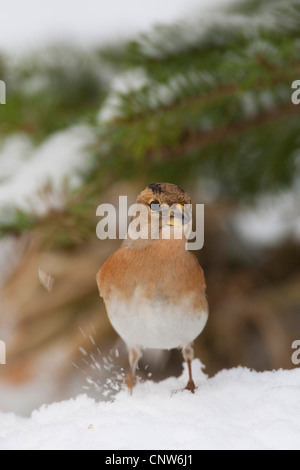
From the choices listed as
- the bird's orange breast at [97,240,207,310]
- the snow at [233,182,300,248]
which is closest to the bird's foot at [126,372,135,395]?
the bird's orange breast at [97,240,207,310]

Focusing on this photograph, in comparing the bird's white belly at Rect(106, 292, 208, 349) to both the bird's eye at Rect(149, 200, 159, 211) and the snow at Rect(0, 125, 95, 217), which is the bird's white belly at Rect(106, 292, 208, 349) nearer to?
the bird's eye at Rect(149, 200, 159, 211)

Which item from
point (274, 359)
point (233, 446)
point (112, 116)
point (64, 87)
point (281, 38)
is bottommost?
point (233, 446)

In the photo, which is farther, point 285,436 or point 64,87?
point 64,87

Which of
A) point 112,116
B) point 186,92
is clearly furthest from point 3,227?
point 186,92

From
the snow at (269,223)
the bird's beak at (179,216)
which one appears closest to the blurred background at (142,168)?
the snow at (269,223)

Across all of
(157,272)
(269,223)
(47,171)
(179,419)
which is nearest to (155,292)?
(157,272)

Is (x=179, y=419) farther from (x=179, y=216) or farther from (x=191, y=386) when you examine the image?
(x=179, y=216)

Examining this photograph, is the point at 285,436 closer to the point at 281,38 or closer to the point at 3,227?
the point at 3,227
